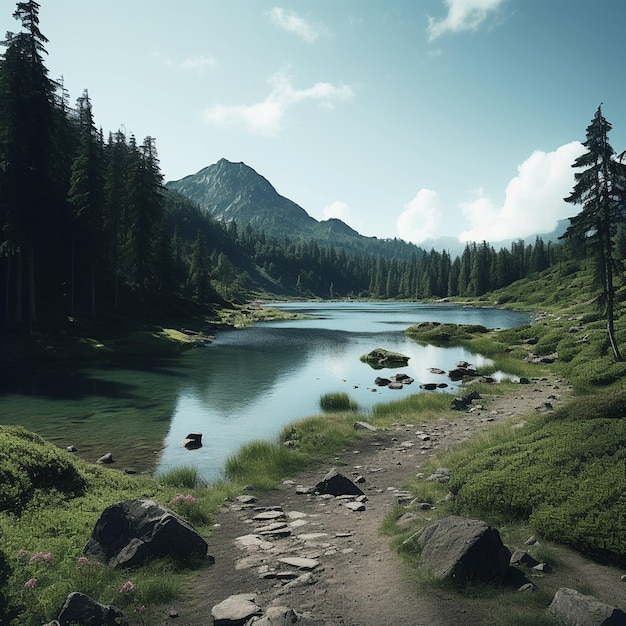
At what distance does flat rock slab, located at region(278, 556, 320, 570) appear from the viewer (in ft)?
27.6

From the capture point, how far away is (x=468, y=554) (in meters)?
7.42

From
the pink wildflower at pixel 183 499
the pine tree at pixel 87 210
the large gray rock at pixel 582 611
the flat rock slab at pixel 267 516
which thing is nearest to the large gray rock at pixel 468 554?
the large gray rock at pixel 582 611

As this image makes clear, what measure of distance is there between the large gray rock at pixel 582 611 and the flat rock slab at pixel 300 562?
400 cm

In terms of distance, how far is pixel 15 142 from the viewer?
4331 cm

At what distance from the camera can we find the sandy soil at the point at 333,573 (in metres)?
6.76

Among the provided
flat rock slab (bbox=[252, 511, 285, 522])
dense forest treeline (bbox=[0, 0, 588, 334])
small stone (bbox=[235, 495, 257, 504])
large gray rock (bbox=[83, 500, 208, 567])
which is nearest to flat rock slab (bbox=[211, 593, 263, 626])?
large gray rock (bbox=[83, 500, 208, 567])

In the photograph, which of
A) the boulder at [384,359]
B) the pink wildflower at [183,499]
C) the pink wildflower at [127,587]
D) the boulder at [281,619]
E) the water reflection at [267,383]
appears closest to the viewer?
the boulder at [281,619]

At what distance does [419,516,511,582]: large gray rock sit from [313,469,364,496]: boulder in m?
5.84

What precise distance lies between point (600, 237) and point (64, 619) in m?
38.6

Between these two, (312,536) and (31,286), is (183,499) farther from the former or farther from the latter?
(31,286)

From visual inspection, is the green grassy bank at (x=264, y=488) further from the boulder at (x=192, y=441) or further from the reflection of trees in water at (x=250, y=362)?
the reflection of trees in water at (x=250, y=362)

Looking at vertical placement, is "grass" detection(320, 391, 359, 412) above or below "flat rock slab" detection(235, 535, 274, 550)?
below

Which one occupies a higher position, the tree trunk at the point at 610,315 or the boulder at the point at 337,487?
the tree trunk at the point at 610,315

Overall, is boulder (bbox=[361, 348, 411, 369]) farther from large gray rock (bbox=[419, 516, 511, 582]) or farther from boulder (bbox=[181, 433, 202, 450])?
large gray rock (bbox=[419, 516, 511, 582])
